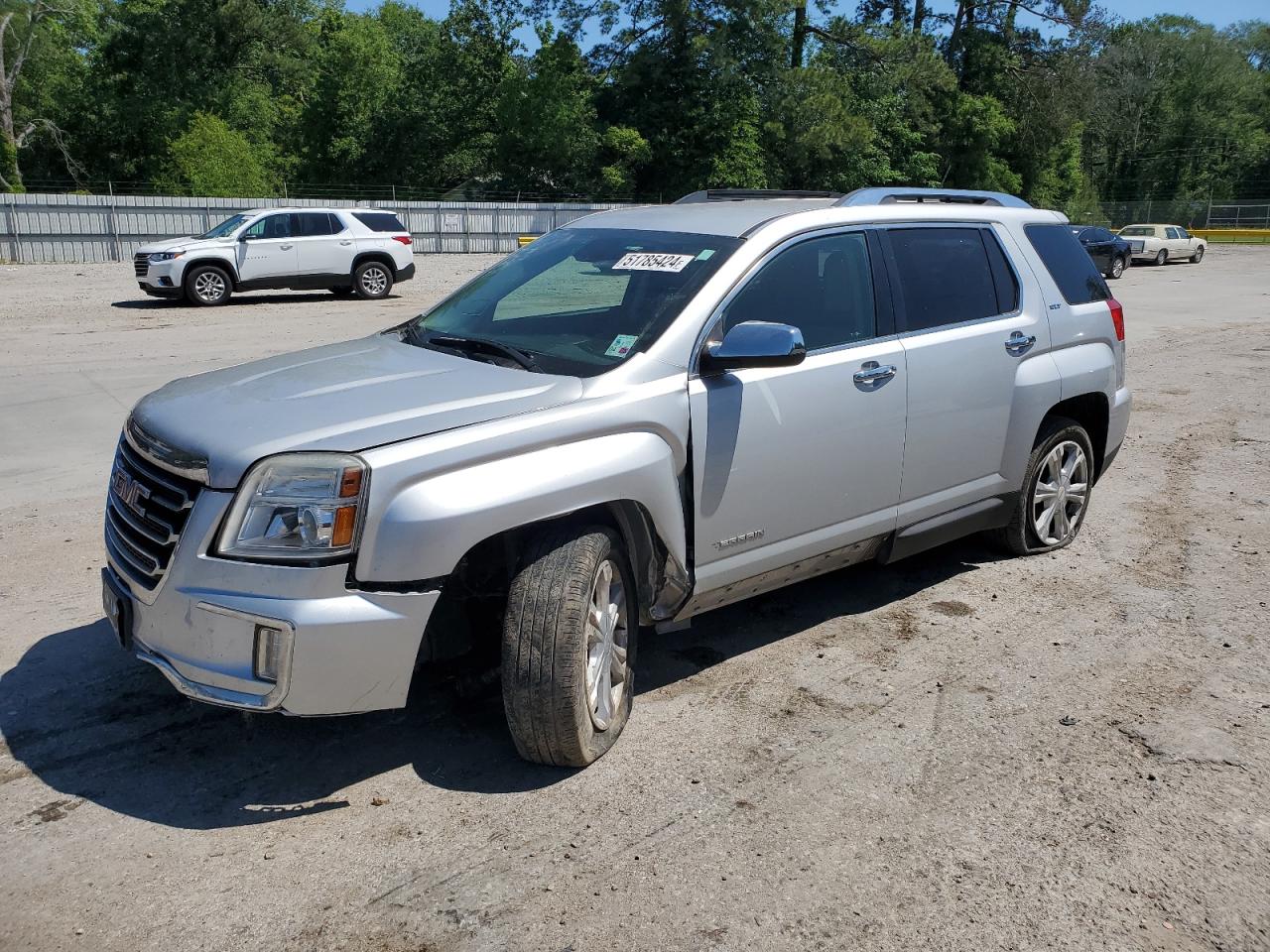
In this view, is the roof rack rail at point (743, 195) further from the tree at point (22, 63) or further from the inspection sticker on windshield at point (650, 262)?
the tree at point (22, 63)

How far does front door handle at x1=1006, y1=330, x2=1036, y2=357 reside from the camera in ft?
17.4

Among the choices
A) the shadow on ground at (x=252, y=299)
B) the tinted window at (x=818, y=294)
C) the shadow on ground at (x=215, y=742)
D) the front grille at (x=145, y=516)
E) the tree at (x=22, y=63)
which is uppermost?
the tree at (x=22, y=63)

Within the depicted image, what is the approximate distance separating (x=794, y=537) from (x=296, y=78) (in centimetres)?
6041

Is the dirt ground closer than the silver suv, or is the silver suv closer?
the dirt ground

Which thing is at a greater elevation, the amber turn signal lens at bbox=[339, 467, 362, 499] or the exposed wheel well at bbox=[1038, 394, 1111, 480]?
the amber turn signal lens at bbox=[339, 467, 362, 499]

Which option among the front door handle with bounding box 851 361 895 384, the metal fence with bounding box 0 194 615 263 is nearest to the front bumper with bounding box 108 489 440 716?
the front door handle with bounding box 851 361 895 384

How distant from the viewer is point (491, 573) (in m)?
3.73

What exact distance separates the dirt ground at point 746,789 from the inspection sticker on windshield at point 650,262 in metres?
1.61

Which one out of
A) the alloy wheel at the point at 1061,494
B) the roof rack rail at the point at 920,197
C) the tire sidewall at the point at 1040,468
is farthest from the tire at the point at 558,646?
the alloy wheel at the point at 1061,494

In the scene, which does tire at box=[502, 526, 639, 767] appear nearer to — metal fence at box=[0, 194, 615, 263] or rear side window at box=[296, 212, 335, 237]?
rear side window at box=[296, 212, 335, 237]

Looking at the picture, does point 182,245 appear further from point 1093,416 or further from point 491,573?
point 491,573

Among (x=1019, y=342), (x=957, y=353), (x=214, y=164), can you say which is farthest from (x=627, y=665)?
(x=214, y=164)

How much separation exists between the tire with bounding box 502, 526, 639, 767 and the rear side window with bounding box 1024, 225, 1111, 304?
10.8ft

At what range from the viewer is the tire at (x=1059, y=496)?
5.70 m
